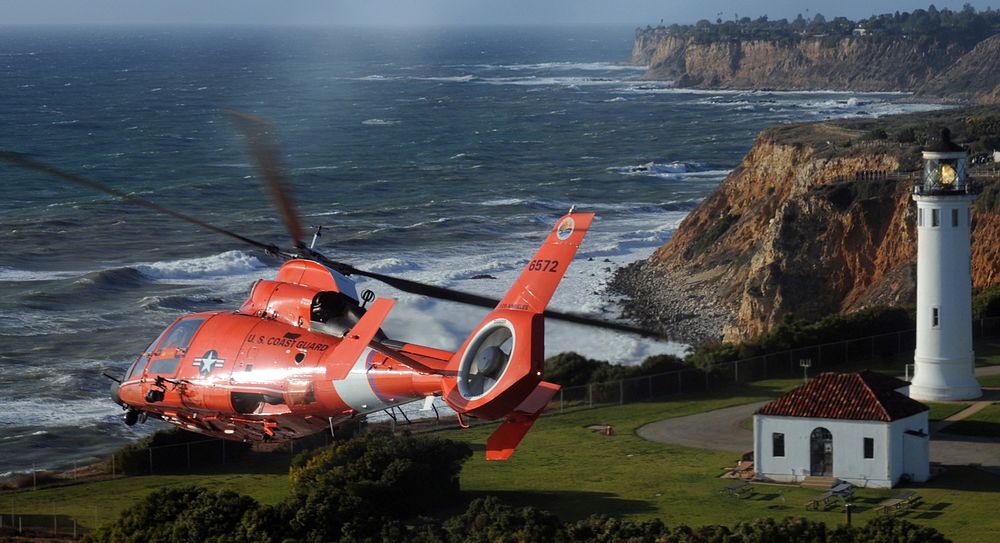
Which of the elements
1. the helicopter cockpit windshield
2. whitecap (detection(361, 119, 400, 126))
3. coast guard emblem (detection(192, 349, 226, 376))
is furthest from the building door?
whitecap (detection(361, 119, 400, 126))

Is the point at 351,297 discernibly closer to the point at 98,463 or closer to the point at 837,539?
the point at 837,539

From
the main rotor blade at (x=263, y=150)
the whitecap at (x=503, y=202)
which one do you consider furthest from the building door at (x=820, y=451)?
the whitecap at (x=503, y=202)

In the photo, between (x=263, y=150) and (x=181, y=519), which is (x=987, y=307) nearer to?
(x=181, y=519)

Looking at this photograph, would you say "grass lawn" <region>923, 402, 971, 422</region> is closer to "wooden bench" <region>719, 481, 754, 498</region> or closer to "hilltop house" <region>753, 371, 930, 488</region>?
"hilltop house" <region>753, 371, 930, 488</region>

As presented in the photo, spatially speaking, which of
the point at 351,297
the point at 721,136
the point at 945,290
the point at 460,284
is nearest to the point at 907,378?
the point at 945,290

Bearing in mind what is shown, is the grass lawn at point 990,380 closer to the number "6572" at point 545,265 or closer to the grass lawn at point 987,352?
the grass lawn at point 987,352

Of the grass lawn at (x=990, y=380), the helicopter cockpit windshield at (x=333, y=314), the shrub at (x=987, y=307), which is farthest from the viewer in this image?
the shrub at (x=987, y=307)
